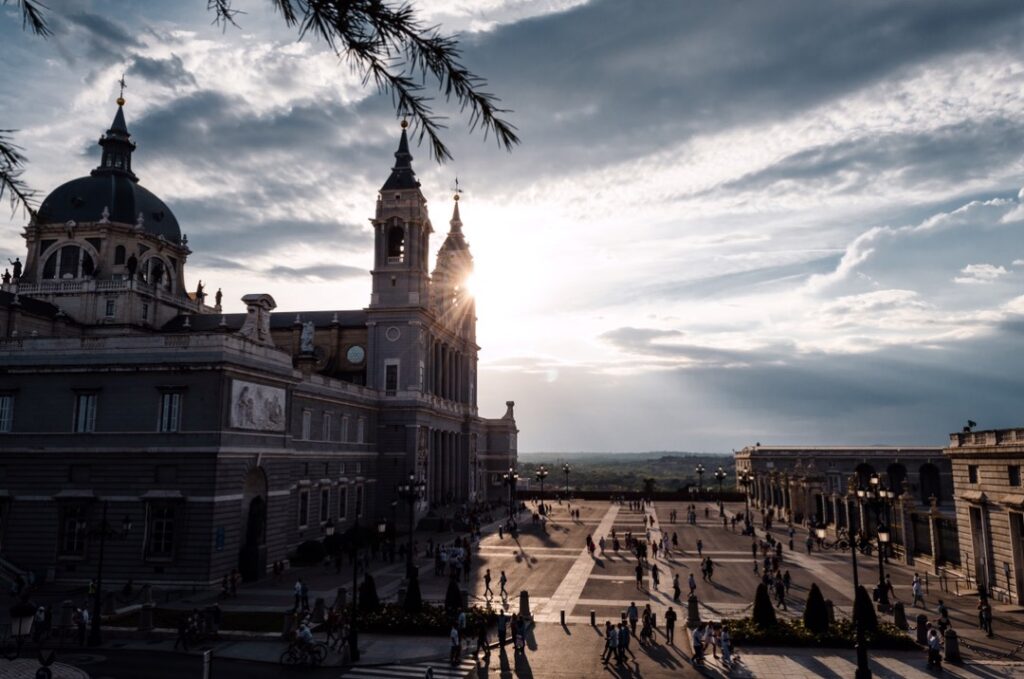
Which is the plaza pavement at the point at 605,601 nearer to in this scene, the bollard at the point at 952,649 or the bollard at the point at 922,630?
the bollard at the point at 952,649

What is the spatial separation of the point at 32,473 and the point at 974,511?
49715mm

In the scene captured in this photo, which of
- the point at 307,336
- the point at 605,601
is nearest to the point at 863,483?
the point at 307,336

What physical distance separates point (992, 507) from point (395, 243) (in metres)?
56.3

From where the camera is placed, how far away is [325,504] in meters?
56.2

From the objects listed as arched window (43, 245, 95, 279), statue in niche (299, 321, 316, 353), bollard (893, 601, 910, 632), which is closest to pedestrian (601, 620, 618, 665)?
bollard (893, 601, 910, 632)

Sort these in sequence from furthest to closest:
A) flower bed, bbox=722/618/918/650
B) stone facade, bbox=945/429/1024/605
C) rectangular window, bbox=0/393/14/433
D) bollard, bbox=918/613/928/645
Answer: rectangular window, bbox=0/393/14/433, stone facade, bbox=945/429/1024/605, bollard, bbox=918/613/928/645, flower bed, bbox=722/618/918/650

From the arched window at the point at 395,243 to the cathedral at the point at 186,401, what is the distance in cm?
19

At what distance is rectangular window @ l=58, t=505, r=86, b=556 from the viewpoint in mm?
39219

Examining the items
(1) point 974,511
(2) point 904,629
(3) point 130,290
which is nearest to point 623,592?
(2) point 904,629

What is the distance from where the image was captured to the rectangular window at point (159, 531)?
3869 cm

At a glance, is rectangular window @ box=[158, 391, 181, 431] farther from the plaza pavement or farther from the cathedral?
the plaza pavement

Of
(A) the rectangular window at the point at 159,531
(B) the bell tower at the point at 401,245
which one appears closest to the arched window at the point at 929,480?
(B) the bell tower at the point at 401,245

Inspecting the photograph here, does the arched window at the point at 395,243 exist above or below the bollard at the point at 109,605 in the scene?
above

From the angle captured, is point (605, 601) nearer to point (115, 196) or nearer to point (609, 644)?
point (609, 644)
